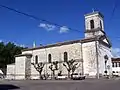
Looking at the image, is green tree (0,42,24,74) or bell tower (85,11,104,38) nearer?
bell tower (85,11,104,38)

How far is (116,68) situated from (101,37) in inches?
1112

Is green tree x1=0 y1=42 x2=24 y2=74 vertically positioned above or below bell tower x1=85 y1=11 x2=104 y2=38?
below

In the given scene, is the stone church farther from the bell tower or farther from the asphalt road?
the asphalt road

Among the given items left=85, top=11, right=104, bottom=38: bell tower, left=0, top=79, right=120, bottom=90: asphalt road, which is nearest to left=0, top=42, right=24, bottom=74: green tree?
left=85, top=11, right=104, bottom=38: bell tower

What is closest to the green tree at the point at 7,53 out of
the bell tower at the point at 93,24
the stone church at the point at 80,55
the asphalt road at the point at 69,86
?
the stone church at the point at 80,55

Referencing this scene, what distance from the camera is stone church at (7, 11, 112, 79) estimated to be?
47094 mm

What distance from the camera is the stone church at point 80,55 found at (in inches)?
1854

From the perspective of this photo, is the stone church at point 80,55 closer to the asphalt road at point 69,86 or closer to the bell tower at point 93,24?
the bell tower at point 93,24

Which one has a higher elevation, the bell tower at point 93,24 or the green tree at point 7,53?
the bell tower at point 93,24

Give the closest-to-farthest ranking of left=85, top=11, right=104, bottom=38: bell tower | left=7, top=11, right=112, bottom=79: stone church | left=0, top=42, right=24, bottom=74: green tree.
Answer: left=7, top=11, right=112, bottom=79: stone church, left=85, top=11, right=104, bottom=38: bell tower, left=0, top=42, right=24, bottom=74: green tree

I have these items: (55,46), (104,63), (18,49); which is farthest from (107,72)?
(18,49)

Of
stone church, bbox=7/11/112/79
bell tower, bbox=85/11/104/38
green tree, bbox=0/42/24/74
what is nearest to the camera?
stone church, bbox=7/11/112/79

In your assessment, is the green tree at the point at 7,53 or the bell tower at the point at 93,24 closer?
the bell tower at the point at 93,24

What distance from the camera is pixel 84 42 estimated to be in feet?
159
